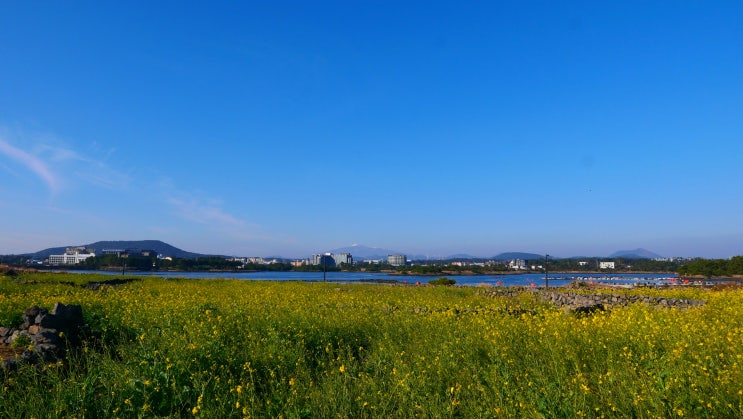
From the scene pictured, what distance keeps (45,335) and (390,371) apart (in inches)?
245

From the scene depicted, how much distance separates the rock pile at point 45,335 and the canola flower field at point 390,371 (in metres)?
0.35

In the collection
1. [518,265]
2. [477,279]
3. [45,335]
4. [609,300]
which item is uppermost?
[45,335]

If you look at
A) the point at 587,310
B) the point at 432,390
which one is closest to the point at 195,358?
the point at 432,390

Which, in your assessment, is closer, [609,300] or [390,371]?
[390,371]

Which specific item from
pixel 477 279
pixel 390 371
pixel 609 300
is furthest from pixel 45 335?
pixel 477 279

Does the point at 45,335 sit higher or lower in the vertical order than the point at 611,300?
higher

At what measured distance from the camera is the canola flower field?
4891 millimetres

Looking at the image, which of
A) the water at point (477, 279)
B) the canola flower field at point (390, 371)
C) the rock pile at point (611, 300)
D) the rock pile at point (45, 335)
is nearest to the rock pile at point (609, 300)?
the rock pile at point (611, 300)

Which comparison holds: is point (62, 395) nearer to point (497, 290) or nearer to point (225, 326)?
point (225, 326)

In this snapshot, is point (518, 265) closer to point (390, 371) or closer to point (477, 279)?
point (477, 279)

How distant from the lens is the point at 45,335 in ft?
26.1

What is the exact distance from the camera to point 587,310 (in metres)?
15.5

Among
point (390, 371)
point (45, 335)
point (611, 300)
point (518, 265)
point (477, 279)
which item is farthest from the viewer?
point (518, 265)

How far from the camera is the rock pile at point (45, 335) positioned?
7.28 m
